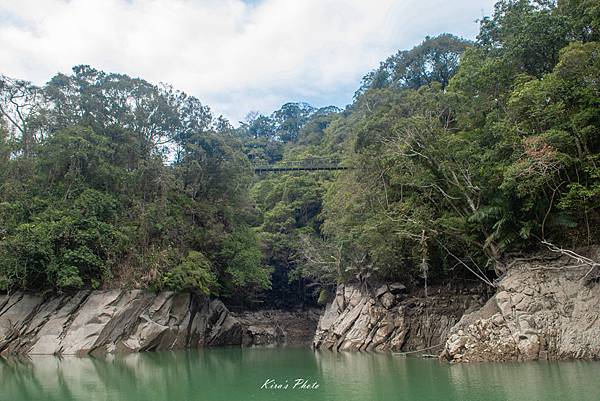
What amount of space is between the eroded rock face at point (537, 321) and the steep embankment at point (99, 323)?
49.1 ft

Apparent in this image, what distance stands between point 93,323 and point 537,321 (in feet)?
60.6

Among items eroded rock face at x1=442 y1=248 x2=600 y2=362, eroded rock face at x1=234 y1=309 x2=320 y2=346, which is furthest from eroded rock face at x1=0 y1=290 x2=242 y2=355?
eroded rock face at x1=442 y1=248 x2=600 y2=362

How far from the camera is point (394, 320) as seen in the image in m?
21.5

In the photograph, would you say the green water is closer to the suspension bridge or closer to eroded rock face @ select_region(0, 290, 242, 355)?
eroded rock face @ select_region(0, 290, 242, 355)

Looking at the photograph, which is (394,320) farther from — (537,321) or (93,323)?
(93,323)

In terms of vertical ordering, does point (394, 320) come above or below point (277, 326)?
above

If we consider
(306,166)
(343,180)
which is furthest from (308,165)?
(343,180)

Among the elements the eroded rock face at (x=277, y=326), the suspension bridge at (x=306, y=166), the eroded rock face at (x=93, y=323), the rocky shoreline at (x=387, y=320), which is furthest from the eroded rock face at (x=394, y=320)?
the suspension bridge at (x=306, y=166)

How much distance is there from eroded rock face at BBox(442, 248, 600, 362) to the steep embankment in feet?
49.1

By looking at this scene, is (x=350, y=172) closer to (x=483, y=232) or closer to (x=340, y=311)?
(x=340, y=311)

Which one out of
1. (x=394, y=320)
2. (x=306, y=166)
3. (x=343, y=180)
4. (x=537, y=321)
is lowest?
(x=394, y=320)

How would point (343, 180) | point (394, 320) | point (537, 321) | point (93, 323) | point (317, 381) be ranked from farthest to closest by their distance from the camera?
point (343, 180) < point (93, 323) < point (394, 320) < point (537, 321) < point (317, 381)

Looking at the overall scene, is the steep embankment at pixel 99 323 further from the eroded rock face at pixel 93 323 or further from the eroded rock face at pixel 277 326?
the eroded rock face at pixel 277 326

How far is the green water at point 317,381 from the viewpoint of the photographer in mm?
8875
